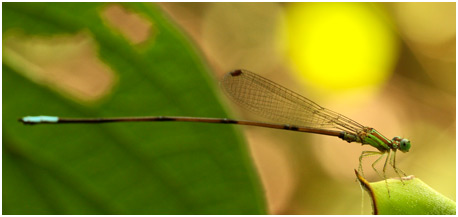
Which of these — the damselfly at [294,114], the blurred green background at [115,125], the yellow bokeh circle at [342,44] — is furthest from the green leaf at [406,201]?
the yellow bokeh circle at [342,44]

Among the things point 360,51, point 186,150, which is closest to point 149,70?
point 186,150

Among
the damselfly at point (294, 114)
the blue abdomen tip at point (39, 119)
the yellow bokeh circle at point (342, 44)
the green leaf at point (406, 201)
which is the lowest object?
the green leaf at point (406, 201)

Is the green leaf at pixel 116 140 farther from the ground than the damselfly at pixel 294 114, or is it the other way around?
the damselfly at pixel 294 114

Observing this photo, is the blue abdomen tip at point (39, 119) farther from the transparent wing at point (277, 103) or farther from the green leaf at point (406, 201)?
the transparent wing at point (277, 103)

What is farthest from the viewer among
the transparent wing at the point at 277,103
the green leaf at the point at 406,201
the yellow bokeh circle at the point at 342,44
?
the yellow bokeh circle at the point at 342,44

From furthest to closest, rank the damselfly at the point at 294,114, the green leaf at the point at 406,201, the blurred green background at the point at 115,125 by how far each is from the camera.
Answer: the damselfly at the point at 294,114 < the blurred green background at the point at 115,125 < the green leaf at the point at 406,201

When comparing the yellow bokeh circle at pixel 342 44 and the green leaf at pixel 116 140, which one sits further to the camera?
the yellow bokeh circle at pixel 342 44
